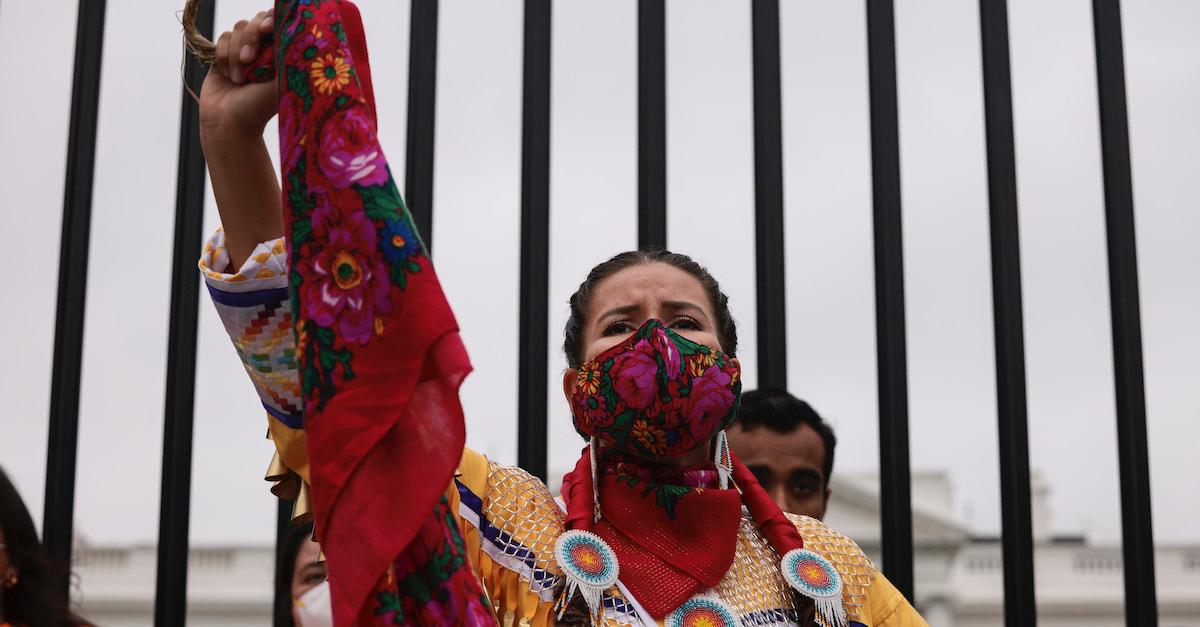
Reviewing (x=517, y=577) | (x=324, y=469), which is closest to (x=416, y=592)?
(x=324, y=469)

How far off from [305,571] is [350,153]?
1.61 meters

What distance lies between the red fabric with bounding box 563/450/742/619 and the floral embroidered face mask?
75mm

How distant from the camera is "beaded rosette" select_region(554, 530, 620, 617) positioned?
5.27ft

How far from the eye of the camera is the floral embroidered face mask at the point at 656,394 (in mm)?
1651

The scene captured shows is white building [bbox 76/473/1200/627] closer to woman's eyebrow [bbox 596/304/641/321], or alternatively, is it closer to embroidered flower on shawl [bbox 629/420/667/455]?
woman's eyebrow [bbox 596/304/641/321]

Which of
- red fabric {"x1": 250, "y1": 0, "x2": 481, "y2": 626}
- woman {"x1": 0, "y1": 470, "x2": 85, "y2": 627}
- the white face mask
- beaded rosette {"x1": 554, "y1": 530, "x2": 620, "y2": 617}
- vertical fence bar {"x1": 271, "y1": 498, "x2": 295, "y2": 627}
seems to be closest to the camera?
red fabric {"x1": 250, "y1": 0, "x2": 481, "y2": 626}

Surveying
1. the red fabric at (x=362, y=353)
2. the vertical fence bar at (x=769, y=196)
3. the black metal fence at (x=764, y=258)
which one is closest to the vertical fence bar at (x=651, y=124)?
the black metal fence at (x=764, y=258)

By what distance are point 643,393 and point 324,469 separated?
0.62 metres

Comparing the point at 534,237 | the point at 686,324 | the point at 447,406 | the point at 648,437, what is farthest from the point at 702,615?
the point at 534,237

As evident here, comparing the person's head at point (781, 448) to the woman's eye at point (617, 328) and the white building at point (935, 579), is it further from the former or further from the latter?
the white building at point (935, 579)

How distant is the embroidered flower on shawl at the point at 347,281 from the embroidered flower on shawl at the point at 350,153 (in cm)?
4

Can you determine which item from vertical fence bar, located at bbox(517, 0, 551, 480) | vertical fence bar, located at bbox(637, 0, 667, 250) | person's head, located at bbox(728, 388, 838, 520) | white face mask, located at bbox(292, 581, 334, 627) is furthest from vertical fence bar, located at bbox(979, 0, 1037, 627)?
white face mask, located at bbox(292, 581, 334, 627)

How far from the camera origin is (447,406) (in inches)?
43.3

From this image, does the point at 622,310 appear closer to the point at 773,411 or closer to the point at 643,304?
the point at 643,304
